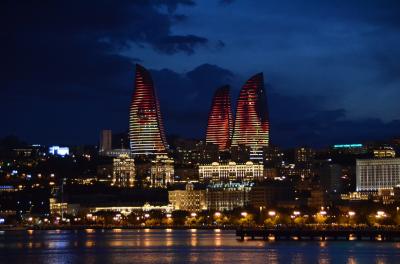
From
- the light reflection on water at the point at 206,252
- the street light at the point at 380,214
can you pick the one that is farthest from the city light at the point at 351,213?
the light reflection on water at the point at 206,252

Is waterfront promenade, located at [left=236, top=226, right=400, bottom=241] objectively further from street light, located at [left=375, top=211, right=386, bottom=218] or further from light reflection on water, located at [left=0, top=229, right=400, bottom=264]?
street light, located at [left=375, top=211, right=386, bottom=218]

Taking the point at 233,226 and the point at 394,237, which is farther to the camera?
the point at 233,226

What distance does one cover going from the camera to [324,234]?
375 feet

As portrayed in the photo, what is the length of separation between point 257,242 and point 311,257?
25.0 meters

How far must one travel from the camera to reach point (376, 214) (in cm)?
14250

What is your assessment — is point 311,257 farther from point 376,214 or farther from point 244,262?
point 376,214

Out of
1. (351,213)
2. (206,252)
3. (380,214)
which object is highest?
(351,213)

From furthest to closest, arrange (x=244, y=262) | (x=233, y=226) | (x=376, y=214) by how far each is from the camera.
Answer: (x=233, y=226)
(x=376, y=214)
(x=244, y=262)

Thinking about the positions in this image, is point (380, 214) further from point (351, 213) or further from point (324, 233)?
point (324, 233)

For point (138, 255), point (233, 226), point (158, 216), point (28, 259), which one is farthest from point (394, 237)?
point (158, 216)

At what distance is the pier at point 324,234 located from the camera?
11275 cm

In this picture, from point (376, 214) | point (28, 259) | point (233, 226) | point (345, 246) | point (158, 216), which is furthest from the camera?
point (158, 216)

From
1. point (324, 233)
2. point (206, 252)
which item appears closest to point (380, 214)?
point (324, 233)

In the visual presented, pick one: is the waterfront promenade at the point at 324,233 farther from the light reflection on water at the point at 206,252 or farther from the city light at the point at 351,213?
the city light at the point at 351,213
